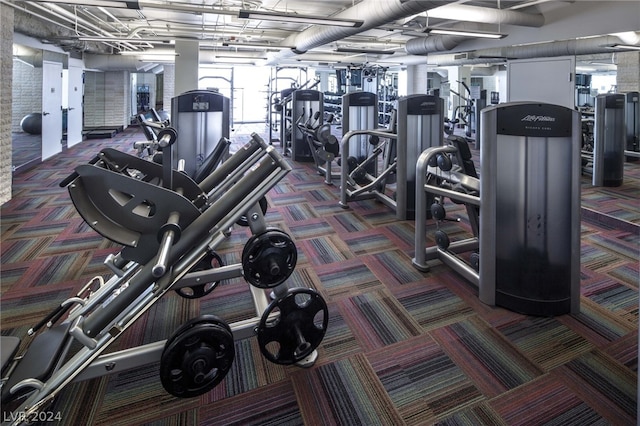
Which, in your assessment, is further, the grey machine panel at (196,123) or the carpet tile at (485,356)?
the grey machine panel at (196,123)

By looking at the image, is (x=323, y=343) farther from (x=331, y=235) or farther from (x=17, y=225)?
(x=17, y=225)

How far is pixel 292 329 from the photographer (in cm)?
185

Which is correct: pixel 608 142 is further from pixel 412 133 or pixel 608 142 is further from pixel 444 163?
pixel 444 163

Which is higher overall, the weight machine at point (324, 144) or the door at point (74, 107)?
the door at point (74, 107)

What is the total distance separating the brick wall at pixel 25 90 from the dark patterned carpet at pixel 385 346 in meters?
8.80

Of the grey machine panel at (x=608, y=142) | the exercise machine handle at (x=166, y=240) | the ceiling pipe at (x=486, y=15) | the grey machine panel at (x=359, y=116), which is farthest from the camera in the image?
the grey machine panel at (x=359, y=116)

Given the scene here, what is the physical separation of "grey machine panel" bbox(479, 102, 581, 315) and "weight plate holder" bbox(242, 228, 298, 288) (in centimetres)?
126

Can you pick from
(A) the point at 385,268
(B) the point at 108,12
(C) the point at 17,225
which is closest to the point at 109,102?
(B) the point at 108,12

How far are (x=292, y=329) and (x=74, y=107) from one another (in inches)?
386

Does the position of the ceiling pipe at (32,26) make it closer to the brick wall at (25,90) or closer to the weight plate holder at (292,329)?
the brick wall at (25,90)

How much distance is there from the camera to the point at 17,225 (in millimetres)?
3941

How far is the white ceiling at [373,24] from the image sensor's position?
455 centimetres

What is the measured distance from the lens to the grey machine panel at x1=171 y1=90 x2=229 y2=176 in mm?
4082

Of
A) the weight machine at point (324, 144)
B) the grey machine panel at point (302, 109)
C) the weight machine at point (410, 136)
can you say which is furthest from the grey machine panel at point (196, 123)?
the grey machine panel at point (302, 109)
